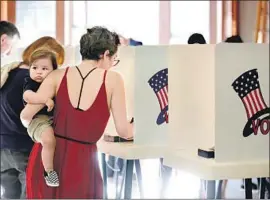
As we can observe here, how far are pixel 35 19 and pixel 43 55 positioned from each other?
2371mm

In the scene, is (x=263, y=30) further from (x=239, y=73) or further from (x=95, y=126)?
(x=95, y=126)

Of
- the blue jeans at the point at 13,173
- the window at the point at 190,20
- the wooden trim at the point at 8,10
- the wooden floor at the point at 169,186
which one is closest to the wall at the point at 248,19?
the window at the point at 190,20

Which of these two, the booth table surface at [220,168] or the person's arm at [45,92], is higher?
the person's arm at [45,92]

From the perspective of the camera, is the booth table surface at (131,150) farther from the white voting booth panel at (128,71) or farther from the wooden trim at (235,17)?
the wooden trim at (235,17)

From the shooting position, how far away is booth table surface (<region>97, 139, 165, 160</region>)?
2.26 meters

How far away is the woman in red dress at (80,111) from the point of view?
1.67m

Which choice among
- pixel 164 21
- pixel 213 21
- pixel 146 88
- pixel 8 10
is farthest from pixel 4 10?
pixel 146 88

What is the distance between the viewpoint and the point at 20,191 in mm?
2035

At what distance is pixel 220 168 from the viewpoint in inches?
74.9

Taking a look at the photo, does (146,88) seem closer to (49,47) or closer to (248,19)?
(49,47)

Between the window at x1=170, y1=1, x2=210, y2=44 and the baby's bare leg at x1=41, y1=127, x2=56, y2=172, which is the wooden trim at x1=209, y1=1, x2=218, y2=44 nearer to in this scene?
the window at x1=170, y1=1, x2=210, y2=44

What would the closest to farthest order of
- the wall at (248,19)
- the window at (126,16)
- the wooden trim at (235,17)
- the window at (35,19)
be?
the window at (35,19) < the window at (126,16) < the wall at (248,19) < the wooden trim at (235,17)

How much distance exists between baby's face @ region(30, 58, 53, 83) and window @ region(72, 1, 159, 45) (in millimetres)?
3807

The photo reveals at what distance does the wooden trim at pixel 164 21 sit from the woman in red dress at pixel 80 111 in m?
4.49
